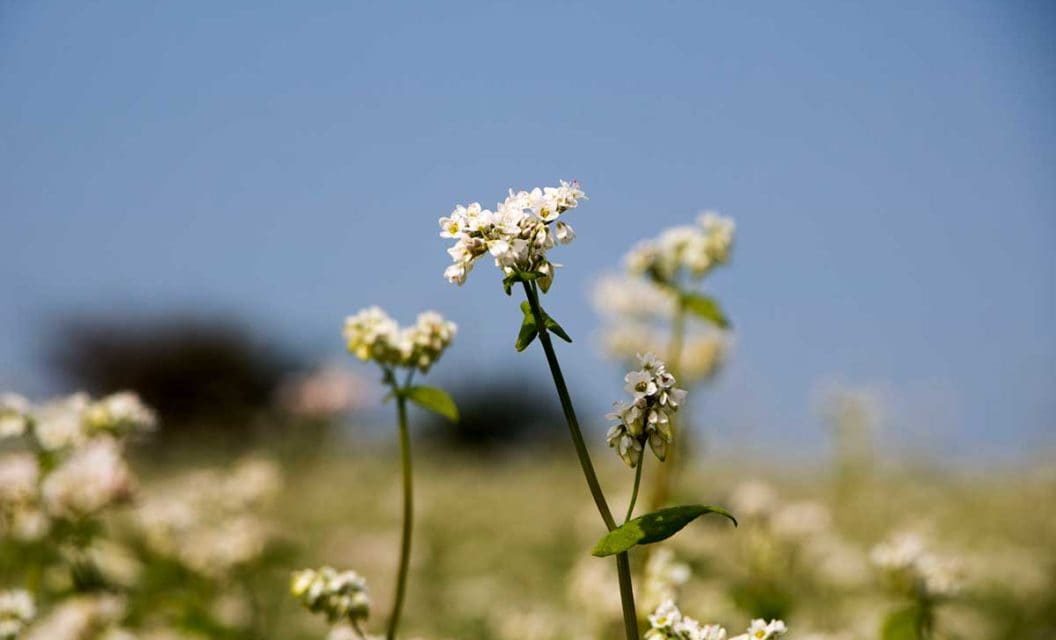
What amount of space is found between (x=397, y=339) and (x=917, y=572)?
4.52ft

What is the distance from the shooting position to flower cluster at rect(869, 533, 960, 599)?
2553 mm

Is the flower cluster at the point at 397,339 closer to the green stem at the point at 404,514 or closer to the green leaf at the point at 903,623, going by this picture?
the green stem at the point at 404,514

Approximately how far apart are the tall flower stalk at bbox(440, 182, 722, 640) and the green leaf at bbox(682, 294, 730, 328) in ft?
4.58

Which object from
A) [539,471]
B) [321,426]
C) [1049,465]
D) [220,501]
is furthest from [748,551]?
[539,471]

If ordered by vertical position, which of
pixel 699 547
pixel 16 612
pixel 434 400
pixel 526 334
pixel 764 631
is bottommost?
pixel 764 631

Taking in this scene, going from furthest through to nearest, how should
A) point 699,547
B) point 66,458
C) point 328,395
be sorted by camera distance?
point 328,395, point 699,547, point 66,458

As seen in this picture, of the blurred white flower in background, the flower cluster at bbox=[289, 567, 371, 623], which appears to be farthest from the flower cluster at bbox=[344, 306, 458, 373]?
the blurred white flower in background

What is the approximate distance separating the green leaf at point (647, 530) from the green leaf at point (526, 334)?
0.29 m

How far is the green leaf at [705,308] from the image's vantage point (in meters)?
2.93

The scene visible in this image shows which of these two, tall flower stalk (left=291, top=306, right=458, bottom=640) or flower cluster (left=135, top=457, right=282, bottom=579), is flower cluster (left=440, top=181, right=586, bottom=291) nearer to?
tall flower stalk (left=291, top=306, right=458, bottom=640)

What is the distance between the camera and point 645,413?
1550 millimetres

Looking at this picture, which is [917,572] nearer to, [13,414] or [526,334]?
[526,334]

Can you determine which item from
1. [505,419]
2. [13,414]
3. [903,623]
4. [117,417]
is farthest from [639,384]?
[505,419]

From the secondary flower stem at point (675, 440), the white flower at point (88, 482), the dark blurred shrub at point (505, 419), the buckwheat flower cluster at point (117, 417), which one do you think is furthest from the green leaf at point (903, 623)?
the dark blurred shrub at point (505, 419)
